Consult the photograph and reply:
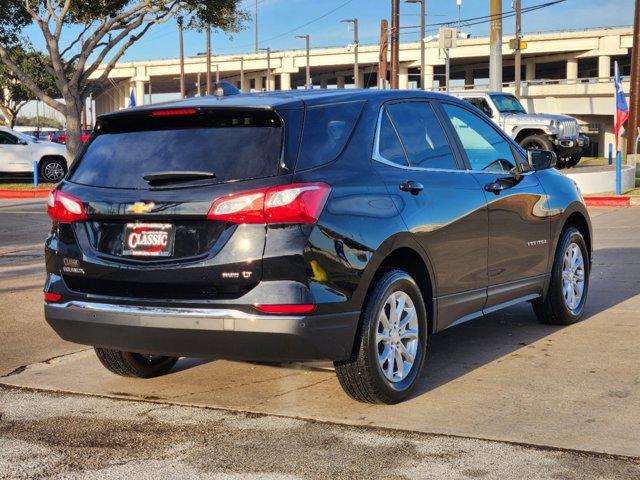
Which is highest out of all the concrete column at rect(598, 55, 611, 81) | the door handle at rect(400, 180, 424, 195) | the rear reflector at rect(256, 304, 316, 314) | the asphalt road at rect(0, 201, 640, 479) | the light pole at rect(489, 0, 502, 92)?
the concrete column at rect(598, 55, 611, 81)

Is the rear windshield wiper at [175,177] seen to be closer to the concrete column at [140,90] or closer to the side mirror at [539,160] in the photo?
the side mirror at [539,160]

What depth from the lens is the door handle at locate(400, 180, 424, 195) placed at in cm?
546

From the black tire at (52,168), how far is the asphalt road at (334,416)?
72.6 ft

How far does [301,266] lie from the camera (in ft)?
15.4

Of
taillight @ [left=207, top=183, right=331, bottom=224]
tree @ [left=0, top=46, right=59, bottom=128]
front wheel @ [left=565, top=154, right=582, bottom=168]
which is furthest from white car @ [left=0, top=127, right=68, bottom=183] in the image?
tree @ [left=0, top=46, right=59, bottom=128]

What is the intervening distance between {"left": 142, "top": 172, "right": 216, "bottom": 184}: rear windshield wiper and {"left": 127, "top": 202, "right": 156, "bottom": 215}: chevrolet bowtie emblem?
148 mm

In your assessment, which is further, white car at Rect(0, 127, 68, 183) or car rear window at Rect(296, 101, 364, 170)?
white car at Rect(0, 127, 68, 183)

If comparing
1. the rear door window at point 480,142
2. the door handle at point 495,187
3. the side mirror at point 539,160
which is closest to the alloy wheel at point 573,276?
the side mirror at point 539,160

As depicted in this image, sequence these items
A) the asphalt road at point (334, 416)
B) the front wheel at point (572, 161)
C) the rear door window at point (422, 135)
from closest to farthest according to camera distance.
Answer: the asphalt road at point (334, 416) → the rear door window at point (422, 135) → the front wheel at point (572, 161)

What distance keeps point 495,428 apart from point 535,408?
44 centimetres

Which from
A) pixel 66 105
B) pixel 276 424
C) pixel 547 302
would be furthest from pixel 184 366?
pixel 66 105

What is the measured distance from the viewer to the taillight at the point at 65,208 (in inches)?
205

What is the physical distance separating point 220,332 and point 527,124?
21.9 m

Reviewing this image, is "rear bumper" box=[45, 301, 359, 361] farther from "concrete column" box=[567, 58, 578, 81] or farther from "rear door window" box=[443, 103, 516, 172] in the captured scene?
"concrete column" box=[567, 58, 578, 81]
